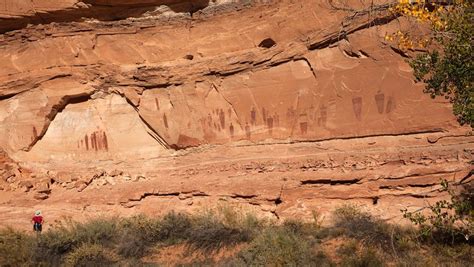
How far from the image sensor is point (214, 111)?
1481 cm

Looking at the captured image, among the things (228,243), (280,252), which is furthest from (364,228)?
(228,243)

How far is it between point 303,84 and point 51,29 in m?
8.79

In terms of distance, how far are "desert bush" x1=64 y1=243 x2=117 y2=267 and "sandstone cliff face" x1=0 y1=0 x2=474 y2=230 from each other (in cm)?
272

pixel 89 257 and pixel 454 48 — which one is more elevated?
pixel 454 48

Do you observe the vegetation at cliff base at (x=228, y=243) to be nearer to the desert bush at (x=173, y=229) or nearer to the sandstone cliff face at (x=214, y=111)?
the desert bush at (x=173, y=229)

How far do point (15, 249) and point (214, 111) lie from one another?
6466mm

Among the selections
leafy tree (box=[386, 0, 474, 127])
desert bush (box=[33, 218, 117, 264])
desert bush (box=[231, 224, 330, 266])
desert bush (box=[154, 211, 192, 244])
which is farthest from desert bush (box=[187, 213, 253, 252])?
leafy tree (box=[386, 0, 474, 127])

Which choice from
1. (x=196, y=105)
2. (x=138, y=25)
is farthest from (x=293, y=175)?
(x=138, y=25)

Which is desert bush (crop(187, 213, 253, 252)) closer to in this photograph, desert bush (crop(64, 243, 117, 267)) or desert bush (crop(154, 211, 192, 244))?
desert bush (crop(154, 211, 192, 244))

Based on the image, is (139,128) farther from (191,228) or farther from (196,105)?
(191,228)

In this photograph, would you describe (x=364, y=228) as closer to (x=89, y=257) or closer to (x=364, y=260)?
(x=364, y=260)

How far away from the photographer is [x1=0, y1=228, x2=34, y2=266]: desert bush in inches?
446

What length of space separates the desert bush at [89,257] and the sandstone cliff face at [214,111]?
2716mm

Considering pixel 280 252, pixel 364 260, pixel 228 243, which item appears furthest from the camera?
pixel 228 243
